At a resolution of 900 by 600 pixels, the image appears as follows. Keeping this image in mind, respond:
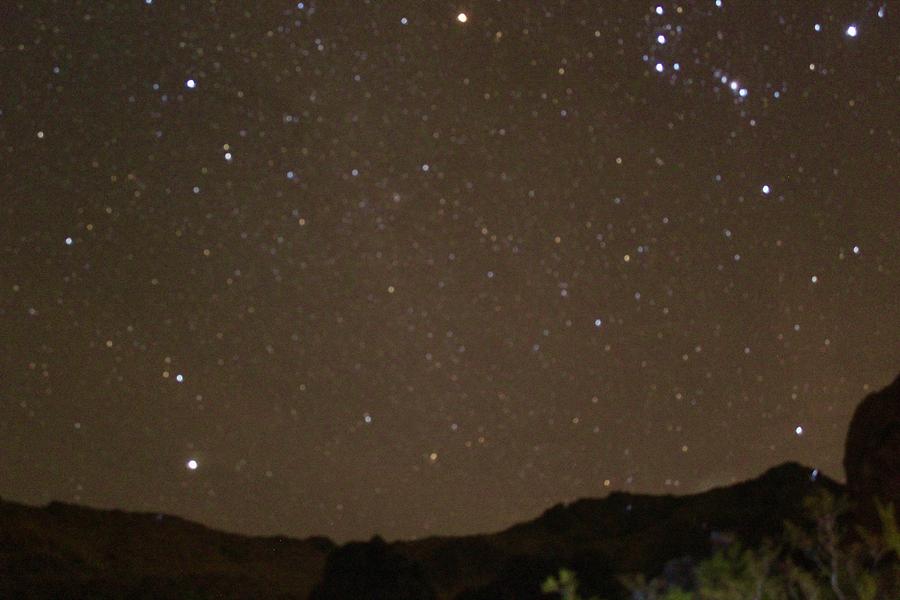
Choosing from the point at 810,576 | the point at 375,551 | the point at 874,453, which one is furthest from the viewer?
Answer: the point at 375,551

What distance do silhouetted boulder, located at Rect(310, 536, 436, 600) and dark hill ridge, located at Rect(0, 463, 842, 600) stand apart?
26mm

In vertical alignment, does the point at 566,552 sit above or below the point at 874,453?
below

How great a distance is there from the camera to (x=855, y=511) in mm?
23766

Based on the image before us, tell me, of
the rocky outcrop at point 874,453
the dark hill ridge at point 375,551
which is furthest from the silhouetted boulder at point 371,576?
the rocky outcrop at point 874,453

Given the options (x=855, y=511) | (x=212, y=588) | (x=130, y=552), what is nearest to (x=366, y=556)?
(x=212, y=588)

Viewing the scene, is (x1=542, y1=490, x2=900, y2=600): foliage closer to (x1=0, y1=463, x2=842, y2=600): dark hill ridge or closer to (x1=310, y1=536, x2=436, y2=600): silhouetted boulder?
(x1=0, y1=463, x2=842, y2=600): dark hill ridge

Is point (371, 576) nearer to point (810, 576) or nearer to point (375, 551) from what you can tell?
point (375, 551)

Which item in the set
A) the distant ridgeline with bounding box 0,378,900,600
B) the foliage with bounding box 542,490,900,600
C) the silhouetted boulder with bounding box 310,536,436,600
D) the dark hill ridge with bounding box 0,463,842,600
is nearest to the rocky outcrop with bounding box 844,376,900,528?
the distant ridgeline with bounding box 0,378,900,600

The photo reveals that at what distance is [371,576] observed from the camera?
80.0ft

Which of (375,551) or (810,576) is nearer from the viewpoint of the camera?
(810,576)

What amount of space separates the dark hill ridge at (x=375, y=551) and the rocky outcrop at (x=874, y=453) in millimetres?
3780

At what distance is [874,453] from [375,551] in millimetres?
12474

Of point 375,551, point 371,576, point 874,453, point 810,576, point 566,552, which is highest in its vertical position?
point 874,453

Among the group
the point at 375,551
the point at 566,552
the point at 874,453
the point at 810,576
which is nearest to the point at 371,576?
the point at 375,551
